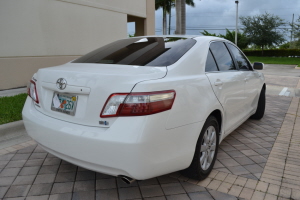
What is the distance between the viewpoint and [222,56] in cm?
364

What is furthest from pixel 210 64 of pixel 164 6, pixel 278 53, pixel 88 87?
pixel 278 53

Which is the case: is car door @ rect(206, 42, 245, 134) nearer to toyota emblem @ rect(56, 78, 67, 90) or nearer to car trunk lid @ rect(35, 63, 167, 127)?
car trunk lid @ rect(35, 63, 167, 127)

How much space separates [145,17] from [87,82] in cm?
1124

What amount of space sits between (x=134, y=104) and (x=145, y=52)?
0.99 meters

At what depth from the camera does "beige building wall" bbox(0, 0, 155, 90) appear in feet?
24.5

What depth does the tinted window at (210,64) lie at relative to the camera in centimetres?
306

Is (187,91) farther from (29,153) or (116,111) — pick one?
(29,153)

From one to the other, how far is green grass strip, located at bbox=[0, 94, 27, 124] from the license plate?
2.26 m

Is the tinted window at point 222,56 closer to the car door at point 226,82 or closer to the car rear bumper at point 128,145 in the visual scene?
the car door at point 226,82

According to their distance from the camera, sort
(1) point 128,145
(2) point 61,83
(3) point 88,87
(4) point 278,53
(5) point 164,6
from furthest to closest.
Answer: (4) point 278,53, (5) point 164,6, (2) point 61,83, (3) point 88,87, (1) point 128,145

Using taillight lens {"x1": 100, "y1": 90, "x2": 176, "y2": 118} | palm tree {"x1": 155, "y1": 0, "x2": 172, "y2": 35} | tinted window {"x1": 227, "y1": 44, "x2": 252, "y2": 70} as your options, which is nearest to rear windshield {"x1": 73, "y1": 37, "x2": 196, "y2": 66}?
taillight lens {"x1": 100, "y1": 90, "x2": 176, "y2": 118}

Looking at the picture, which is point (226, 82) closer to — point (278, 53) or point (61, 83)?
point (61, 83)

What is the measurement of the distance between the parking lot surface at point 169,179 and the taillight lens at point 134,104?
953 mm

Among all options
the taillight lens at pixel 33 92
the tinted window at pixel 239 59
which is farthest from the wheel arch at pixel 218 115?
the taillight lens at pixel 33 92
